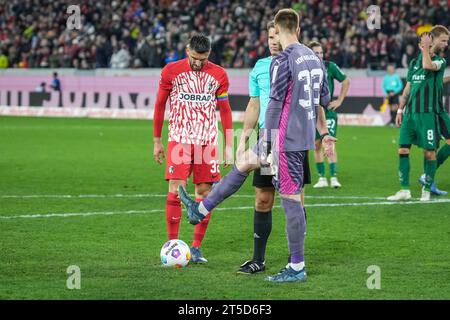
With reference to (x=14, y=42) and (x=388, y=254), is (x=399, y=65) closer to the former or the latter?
(x=14, y=42)

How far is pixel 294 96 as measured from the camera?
7.29 m

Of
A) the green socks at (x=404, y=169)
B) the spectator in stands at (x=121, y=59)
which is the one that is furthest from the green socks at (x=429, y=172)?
the spectator in stands at (x=121, y=59)

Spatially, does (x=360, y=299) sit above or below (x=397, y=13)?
below

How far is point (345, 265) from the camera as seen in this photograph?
812 centimetres

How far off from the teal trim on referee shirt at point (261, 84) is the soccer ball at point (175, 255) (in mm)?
1284

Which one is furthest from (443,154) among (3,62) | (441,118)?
(3,62)

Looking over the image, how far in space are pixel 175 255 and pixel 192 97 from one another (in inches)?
60.7

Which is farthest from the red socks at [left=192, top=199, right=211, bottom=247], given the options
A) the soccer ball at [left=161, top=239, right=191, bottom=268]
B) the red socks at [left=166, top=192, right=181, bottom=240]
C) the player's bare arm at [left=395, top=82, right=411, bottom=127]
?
the player's bare arm at [left=395, top=82, right=411, bottom=127]

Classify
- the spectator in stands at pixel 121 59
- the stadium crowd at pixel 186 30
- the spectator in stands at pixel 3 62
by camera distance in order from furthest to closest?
the spectator in stands at pixel 3 62 < the spectator in stands at pixel 121 59 < the stadium crowd at pixel 186 30

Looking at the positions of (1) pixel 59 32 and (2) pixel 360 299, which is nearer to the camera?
(2) pixel 360 299

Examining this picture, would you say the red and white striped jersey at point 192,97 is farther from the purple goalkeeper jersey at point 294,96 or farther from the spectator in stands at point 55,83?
the spectator in stands at point 55,83

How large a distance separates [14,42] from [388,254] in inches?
1343

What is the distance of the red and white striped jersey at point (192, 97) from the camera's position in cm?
847
